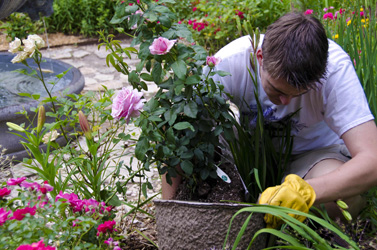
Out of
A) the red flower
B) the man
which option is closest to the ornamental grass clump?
the man

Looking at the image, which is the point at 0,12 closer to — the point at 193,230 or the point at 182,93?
the point at 182,93

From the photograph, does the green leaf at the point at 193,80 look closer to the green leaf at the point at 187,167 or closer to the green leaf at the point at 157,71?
the green leaf at the point at 157,71

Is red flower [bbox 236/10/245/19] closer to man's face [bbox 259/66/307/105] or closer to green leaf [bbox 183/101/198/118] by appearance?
man's face [bbox 259/66/307/105]

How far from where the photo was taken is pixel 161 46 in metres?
1.41

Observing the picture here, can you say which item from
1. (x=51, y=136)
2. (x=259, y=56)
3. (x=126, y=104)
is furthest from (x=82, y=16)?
(x=126, y=104)

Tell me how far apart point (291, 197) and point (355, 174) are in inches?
12.5

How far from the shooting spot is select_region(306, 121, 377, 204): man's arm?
158 cm

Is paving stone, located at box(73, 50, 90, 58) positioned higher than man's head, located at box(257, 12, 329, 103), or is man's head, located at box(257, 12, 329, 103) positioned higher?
man's head, located at box(257, 12, 329, 103)

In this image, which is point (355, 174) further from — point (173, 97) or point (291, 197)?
point (173, 97)

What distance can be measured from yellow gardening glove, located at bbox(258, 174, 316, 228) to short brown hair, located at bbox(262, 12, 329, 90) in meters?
0.35

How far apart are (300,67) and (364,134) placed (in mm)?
391

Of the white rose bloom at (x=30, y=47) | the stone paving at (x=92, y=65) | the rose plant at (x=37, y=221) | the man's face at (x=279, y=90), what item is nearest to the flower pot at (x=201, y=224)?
the rose plant at (x=37, y=221)

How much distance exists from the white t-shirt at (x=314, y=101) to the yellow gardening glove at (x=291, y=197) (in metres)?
0.35

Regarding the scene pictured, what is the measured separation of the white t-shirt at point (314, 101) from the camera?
1717 mm
